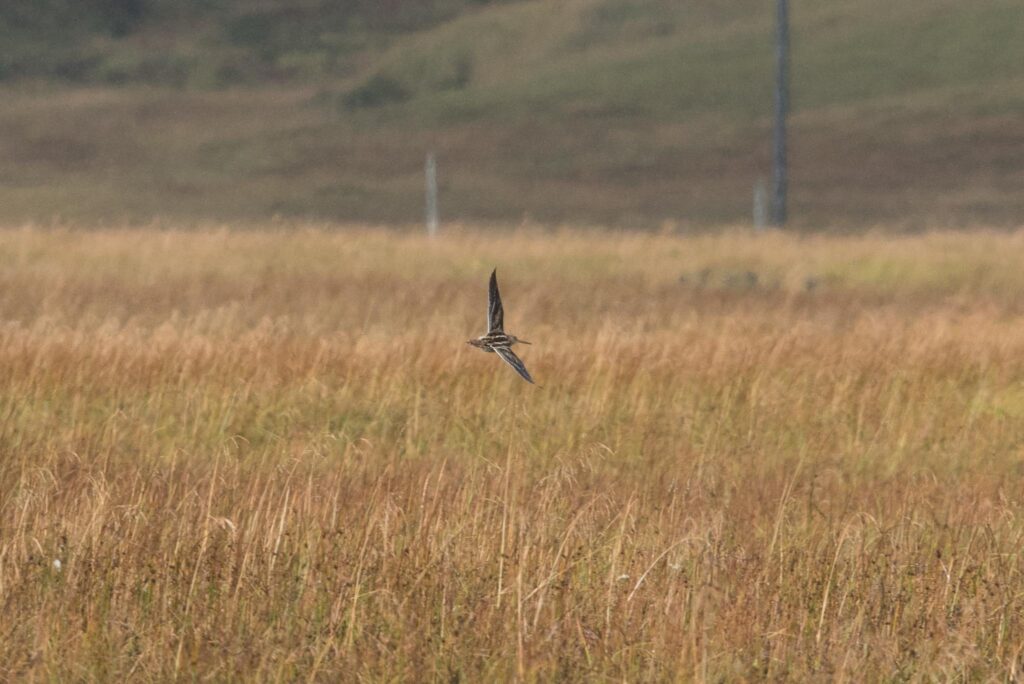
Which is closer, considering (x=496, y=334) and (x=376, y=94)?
(x=496, y=334)

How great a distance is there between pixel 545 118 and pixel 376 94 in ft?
55.0

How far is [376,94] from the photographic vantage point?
9381cm

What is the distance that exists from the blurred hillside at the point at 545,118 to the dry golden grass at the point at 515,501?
3809 cm

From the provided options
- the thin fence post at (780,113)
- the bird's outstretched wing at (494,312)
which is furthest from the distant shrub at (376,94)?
the bird's outstretched wing at (494,312)

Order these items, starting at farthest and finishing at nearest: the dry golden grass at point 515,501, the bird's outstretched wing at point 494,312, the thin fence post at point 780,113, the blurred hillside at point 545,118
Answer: the blurred hillside at point 545,118, the thin fence post at point 780,113, the bird's outstretched wing at point 494,312, the dry golden grass at point 515,501

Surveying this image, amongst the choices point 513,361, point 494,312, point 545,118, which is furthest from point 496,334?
point 545,118

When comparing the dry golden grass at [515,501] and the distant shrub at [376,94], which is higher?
the distant shrub at [376,94]

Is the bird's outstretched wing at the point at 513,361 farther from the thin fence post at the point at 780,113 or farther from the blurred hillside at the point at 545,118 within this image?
the blurred hillside at the point at 545,118

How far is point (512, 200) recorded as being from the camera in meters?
60.8

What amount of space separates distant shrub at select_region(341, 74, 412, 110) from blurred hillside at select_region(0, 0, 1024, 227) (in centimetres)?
20

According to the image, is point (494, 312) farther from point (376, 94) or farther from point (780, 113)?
point (376, 94)

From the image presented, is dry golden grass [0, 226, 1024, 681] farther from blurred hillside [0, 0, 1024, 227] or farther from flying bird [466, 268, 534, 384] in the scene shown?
blurred hillside [0, 0, 1024, 227]

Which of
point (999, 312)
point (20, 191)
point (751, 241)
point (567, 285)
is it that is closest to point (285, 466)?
point (999, 312)

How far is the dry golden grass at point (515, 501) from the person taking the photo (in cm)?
525
